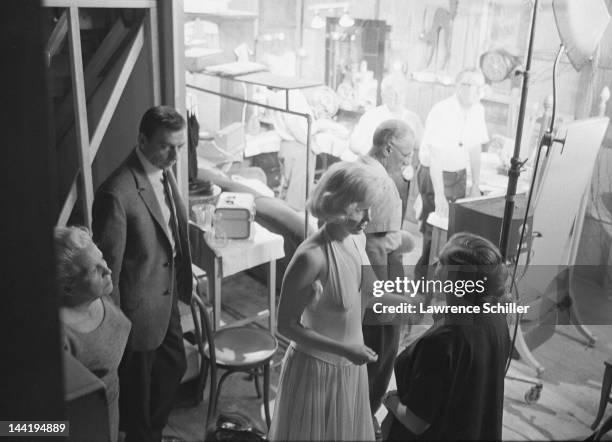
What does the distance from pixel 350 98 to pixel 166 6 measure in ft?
6.98

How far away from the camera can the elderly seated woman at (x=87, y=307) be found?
3.95 feet

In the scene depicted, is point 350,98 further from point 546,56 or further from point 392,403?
point 392,403

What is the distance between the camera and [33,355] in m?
0.66

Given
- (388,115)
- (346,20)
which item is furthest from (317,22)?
(388,115)

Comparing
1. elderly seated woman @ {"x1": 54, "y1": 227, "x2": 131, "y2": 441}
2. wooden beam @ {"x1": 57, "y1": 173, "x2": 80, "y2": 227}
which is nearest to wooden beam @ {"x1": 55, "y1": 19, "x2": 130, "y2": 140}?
wooden beam @ {"x1": 57, "y1": 173, "x2": 80, "y2": 227}

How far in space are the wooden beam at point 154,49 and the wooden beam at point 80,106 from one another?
0.25m

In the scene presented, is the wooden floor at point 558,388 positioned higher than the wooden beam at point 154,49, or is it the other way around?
the wooden beam at point 154,49

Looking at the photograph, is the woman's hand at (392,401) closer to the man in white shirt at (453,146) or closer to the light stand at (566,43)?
the light stand at (566,43)

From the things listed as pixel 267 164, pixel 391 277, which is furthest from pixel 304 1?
pixel 391 277

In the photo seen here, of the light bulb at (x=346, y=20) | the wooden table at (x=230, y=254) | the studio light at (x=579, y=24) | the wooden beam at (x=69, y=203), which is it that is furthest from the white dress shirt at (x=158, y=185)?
the light bulb at (x=346, y=20)

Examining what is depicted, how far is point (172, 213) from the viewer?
1.82m

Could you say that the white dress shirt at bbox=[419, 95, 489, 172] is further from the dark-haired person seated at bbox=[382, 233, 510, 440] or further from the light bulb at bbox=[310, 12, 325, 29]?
the dark-haired person seated at bbox=[382, 233, 510, 440]

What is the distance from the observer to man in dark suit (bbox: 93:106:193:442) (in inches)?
65.1

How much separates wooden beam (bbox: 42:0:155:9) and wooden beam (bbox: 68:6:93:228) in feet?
0.08
